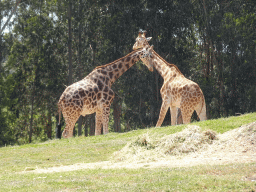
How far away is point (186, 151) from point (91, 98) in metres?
7.61

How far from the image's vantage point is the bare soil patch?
369 inches

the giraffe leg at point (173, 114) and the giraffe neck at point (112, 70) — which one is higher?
the giraffe neck at point (112, 70)

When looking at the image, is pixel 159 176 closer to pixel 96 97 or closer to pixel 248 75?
pixel 96 97

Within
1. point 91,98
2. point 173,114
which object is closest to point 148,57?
point 173,114

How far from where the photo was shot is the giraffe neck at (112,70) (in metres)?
18.1

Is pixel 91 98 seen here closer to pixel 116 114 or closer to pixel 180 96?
pixel 180 96

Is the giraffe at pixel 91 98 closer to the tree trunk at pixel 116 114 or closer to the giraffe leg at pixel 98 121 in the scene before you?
the giraffe leg at pixel 98 121

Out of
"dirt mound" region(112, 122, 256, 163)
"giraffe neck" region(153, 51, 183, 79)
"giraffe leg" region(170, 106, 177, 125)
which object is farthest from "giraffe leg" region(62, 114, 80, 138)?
"dirt mound" region(112, 122, 256, 163)

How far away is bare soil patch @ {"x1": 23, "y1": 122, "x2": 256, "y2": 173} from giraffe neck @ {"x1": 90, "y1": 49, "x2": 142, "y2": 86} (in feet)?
21.5

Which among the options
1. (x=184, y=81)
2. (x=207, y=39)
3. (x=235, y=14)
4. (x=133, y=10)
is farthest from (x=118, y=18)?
(x=184, y=81)

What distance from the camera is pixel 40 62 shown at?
2745cm

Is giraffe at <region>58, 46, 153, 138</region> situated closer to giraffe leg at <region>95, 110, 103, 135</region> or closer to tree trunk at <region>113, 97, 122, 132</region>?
giraffe leg at <region>95, 110, 103, 135</region>

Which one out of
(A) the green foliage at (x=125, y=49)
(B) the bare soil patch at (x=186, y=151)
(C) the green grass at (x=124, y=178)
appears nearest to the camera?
(C) the green grass at (x=124, y=178)

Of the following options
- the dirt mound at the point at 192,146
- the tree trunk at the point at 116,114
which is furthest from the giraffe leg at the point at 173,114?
A: the tree trunk at the point at 116,114
